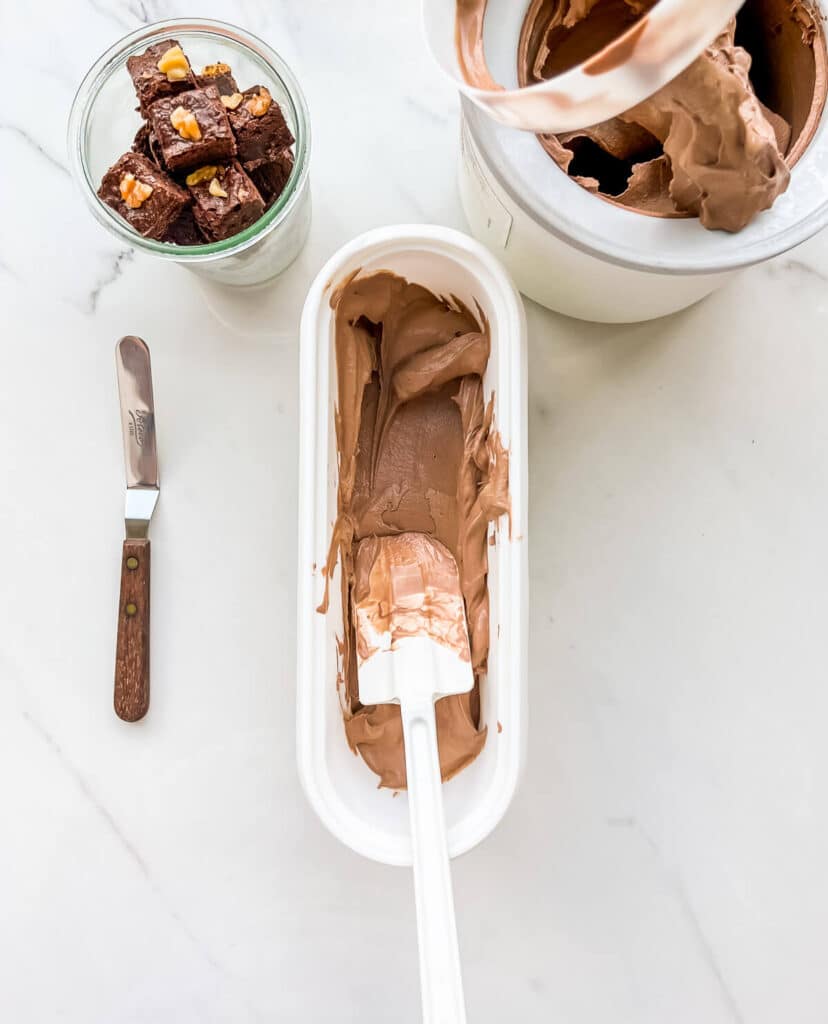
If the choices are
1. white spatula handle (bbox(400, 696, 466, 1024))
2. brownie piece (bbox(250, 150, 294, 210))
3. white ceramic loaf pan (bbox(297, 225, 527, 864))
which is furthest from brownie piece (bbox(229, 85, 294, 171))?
white spatula handle (bbox(400, 696, 466, 1024))

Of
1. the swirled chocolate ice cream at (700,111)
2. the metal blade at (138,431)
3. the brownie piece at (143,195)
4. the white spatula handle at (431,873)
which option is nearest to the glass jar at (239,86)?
the brownie piece at (143,195)

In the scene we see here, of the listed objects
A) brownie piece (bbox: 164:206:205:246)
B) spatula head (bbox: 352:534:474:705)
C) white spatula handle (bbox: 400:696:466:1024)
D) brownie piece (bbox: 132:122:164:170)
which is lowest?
white spatula handle (bbox: 400:696:466:1024)

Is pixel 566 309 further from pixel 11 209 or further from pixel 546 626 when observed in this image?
pixel 11 209

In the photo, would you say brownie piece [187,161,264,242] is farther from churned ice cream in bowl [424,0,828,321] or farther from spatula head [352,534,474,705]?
spatula head [352,534,474,705]

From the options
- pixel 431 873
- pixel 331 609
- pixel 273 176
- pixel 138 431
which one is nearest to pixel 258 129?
pixel 273 176

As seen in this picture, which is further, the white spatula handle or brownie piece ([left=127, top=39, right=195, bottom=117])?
brownie piece ([left=127, top=39, right=195, bottom=117])

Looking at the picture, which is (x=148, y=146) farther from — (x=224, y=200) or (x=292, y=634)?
(x=292, y=634)

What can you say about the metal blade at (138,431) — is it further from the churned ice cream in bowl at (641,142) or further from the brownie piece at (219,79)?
the churned ice cream in bowl at (641,142)
